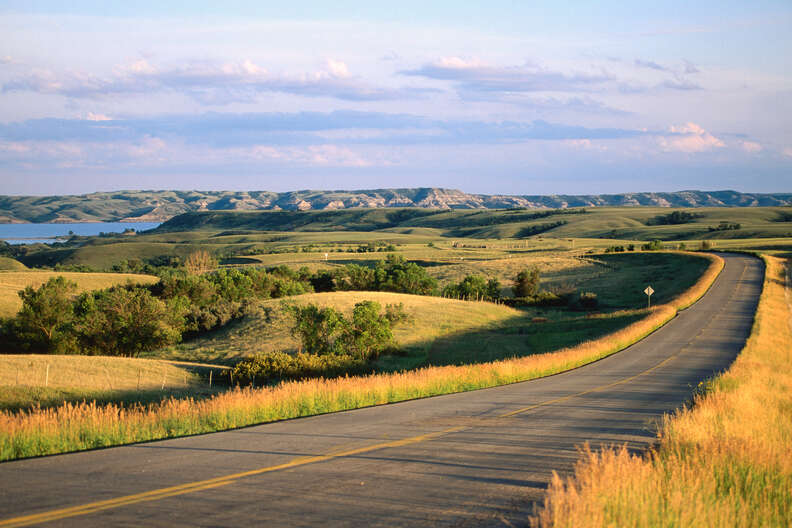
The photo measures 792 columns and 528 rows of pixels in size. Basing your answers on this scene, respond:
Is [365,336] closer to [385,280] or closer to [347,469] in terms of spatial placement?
[347,469]

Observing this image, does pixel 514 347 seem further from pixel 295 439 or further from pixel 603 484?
pixel 603 484

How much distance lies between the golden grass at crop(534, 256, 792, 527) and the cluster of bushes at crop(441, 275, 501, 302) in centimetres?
6291

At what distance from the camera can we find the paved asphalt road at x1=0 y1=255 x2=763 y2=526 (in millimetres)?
7434

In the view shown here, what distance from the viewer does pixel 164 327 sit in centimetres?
4872

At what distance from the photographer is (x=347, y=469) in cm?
954

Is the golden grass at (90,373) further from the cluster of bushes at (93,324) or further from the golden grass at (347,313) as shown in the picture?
the cluster of bushes at (93,324)

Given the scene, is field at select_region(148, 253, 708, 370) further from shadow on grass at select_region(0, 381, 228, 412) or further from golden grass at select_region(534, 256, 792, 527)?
golden grass at select_region(534, 256, 792, 527)

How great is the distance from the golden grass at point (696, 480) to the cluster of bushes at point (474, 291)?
206ft

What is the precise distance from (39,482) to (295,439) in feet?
14.2

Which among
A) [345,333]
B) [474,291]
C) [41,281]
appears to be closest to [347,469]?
[345,333]

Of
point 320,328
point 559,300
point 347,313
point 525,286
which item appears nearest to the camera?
point 320,328

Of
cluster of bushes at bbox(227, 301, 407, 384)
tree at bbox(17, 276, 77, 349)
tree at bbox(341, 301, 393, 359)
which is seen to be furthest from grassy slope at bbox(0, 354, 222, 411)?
tree at bbox(17, 276, 77, 349)

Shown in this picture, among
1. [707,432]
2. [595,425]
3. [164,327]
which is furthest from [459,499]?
[164,327]

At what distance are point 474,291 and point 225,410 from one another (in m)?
64.7
